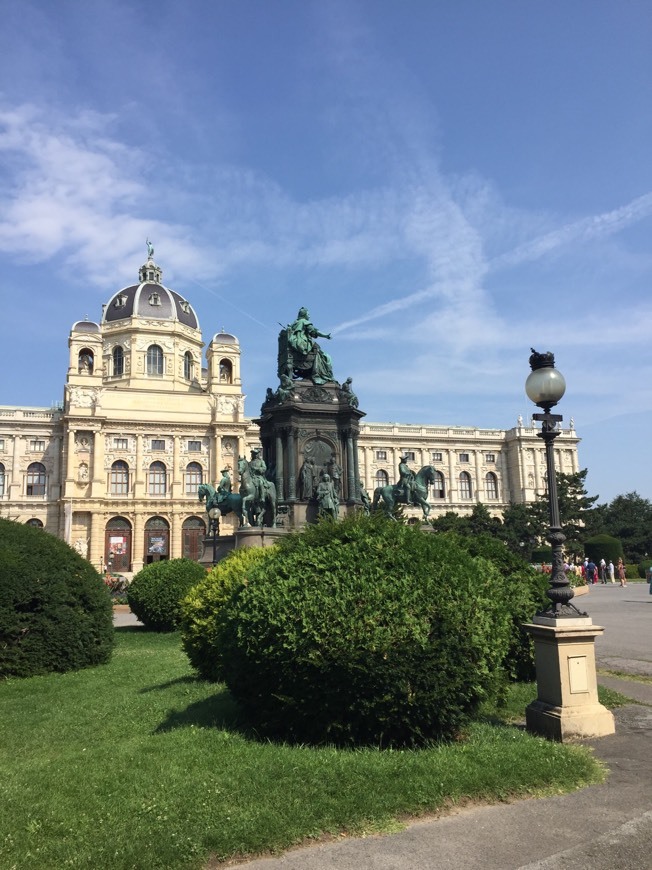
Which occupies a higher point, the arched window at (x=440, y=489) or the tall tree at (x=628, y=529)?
the arched window at (x=440, y=489)

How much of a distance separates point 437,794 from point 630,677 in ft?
21.0

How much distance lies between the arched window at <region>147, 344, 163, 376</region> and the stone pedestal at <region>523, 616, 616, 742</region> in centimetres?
7436

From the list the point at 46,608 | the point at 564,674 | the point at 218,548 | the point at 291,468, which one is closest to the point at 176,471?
the point at 218,548

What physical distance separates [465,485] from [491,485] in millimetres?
3671

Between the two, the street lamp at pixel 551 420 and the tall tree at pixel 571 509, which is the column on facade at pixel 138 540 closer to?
the tall tree at pixel 571 509

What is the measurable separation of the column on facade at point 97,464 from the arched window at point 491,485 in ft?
155

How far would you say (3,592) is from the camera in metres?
11.0

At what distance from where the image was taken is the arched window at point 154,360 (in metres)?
77.4

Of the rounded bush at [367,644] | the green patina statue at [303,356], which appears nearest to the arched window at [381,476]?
the green patina statue at [303,356]

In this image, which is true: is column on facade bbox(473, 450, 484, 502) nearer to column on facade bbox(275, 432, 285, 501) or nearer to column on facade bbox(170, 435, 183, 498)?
column on facade bbox(170, 435, 183, 498)

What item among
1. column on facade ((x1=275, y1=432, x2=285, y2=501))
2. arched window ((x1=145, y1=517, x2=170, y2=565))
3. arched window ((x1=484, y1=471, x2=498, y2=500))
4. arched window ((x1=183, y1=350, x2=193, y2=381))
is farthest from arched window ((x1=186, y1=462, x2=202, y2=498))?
column on facade ((x1=275, y1=432, x2=285, y2=501))

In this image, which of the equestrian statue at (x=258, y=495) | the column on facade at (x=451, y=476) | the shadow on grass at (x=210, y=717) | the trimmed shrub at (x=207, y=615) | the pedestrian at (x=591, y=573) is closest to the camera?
the shadow on grass at (x=210, y=717)

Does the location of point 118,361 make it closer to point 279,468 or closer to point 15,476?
point 15,476

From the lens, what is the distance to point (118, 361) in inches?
3066
